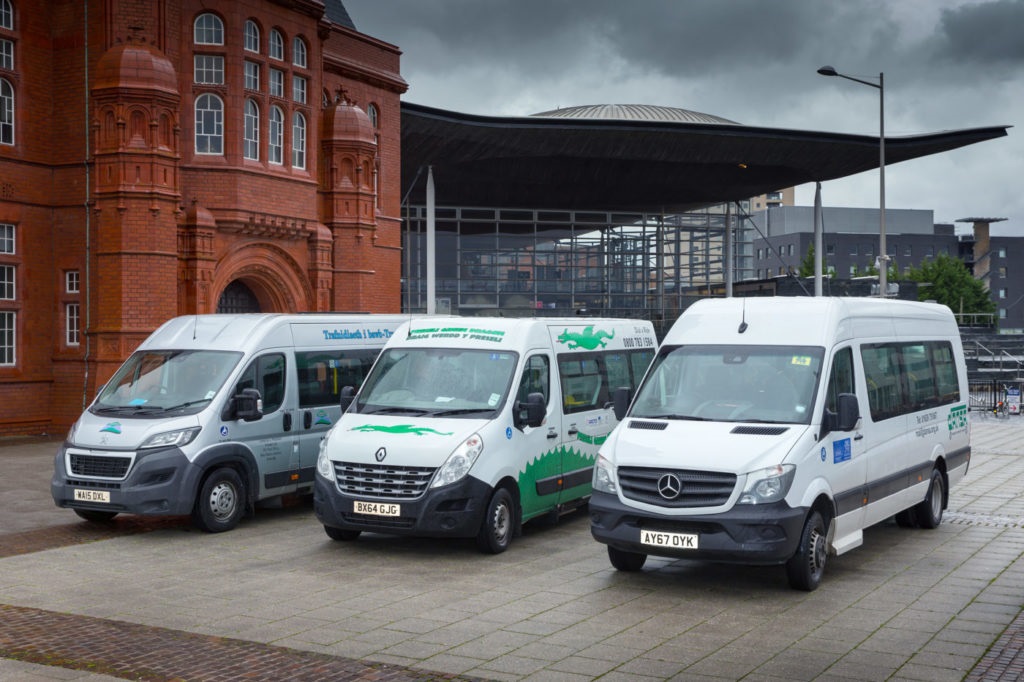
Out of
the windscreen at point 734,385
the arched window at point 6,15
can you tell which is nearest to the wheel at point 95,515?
the windscreen at point 734,385

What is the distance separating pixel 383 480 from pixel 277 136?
15.3 metres

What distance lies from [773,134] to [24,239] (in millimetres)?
27249

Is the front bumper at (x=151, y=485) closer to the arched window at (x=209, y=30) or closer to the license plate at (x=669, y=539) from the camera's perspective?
the license plate at (x=669, y=539)

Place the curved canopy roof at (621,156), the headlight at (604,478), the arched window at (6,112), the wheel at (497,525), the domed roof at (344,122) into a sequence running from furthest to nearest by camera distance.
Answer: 1. the curved canopy roof at (621,156)
2. the domed roof at (344,122)
3. the arched window at (6,112)
4. the wheel at (497,525)
5. the headlight at (604,478)

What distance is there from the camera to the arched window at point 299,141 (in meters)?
25.1

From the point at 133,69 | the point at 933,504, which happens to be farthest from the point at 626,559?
the point at 133,69

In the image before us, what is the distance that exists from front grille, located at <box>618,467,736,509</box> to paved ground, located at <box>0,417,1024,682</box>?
756mm

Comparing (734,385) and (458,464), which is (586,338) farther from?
(734,385)

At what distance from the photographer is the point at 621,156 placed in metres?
42.6

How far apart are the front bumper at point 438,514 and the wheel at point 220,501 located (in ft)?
7.22

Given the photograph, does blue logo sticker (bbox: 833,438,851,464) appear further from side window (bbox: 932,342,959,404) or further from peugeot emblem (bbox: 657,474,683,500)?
side window (bbox: 932,342,959,404)

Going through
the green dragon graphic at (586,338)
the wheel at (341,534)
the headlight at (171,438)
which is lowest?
the wheel at (341,534)

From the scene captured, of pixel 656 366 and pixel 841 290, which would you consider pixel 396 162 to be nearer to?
pixel 656 366

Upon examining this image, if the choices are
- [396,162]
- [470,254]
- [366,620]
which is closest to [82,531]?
[366,620]
